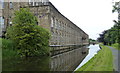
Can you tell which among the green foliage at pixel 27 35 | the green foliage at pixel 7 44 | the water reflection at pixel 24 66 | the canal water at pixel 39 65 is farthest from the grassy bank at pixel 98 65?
the green foliage at pixel 7 44

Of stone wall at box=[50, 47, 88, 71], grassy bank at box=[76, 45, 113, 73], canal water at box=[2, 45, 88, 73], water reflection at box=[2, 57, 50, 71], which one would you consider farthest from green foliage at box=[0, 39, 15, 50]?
grassy bank at box=[76, 45, 113, 73]

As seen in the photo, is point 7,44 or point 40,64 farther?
point 7,44

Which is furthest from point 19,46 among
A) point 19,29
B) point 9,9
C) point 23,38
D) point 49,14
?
point 9,9

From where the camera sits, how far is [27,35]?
571 inches

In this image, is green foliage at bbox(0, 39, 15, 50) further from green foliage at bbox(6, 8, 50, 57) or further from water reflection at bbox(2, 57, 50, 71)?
water reflection at bbox(2, 57, 50, 71)

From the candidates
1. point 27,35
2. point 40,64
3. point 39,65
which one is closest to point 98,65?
point 39,65

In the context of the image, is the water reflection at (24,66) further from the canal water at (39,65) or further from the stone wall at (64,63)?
the stone wall at (64,63)

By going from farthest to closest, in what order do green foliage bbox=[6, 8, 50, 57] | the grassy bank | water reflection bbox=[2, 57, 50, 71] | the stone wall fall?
1. green foliage bbox=[6, 8, 50, 57]
2. the stone wall
3. water reflection bbox=[2, 57, 50, 71]
4. the grassy bank

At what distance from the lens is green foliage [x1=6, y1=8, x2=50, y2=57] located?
14.9 meters

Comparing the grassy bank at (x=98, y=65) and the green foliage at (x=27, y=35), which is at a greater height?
the green foliage at (x=27, y=35)

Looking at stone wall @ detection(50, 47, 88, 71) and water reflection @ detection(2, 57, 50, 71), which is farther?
stone wall @ detection(50, 47, 88, 71)

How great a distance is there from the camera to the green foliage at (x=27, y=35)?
48.9 feet

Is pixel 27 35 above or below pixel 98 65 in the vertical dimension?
above

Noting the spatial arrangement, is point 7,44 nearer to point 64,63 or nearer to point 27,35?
point 27,35
